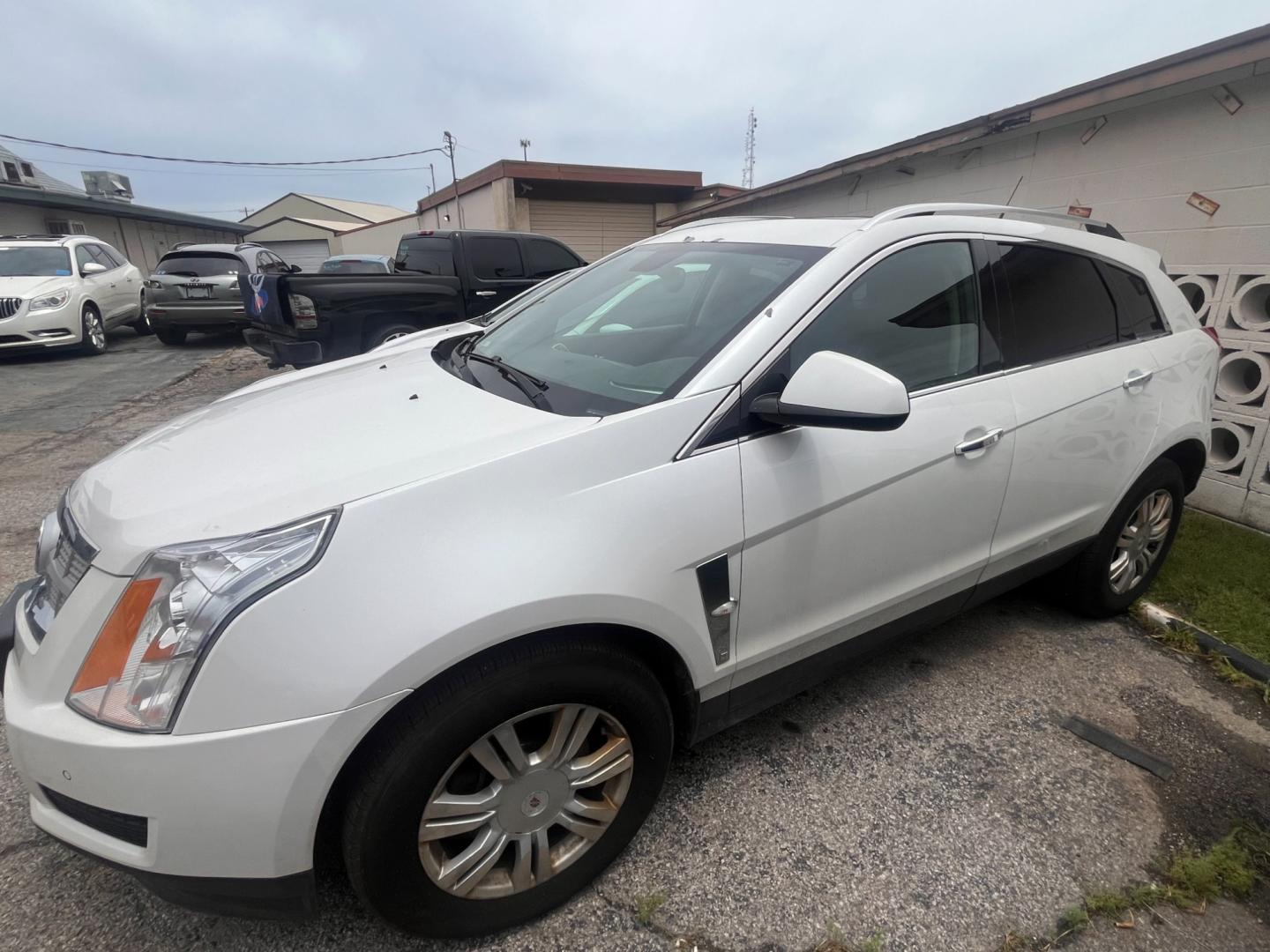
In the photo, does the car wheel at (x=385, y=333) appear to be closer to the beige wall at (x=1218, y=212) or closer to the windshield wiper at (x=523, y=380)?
the windshield wiper at (x=523, y=380)

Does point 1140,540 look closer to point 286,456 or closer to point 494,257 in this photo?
point 286,456

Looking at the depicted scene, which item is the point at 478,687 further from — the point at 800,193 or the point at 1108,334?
the point at 800,193

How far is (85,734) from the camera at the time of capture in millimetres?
1325

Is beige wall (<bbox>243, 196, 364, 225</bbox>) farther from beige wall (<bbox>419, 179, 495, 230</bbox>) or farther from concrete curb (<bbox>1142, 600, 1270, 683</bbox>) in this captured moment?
concrete curb (<bbox>1142, 600, 1270, 683</bbox>)

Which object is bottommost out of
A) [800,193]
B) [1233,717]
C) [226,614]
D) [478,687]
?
[1233,717]

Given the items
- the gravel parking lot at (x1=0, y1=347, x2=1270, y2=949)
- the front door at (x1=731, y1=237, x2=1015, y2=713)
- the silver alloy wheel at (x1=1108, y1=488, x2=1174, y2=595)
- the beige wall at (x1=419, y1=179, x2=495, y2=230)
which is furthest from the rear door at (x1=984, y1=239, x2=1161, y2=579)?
the beige wall at (x1=419, y1=179, x2=495, y2=230)

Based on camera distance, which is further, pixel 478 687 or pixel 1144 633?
pixel 1144 633

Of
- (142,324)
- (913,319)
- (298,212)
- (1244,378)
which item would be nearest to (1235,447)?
(1244,378)

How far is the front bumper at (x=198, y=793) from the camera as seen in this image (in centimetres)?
129

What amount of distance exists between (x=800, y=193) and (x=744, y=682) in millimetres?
7933

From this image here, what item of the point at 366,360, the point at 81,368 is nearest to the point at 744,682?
the point at 366,360

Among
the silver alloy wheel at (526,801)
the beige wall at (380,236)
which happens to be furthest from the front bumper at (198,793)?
the beige wall at (380,236)

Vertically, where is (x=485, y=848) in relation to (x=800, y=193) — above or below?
below

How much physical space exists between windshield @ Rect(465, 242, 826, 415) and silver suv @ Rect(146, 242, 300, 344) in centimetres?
993
